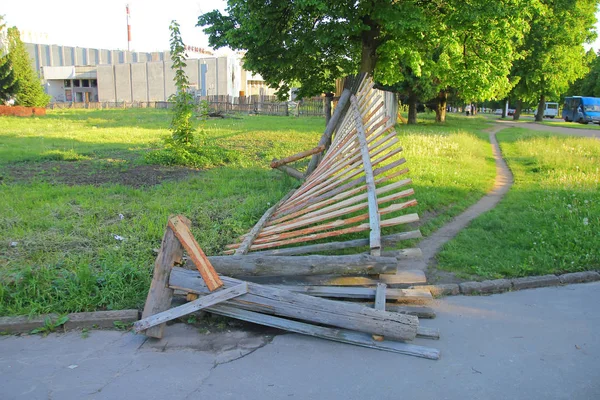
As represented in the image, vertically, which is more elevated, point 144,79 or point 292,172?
point 144,79

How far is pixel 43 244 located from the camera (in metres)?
5.62

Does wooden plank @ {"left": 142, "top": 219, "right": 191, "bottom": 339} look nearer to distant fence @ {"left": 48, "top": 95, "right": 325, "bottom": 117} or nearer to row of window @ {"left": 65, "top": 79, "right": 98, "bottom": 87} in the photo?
distant fence @ {"left": 48, "top": 95, "right": 325, "bottom": 117}

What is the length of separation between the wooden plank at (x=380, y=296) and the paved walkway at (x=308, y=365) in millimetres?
419

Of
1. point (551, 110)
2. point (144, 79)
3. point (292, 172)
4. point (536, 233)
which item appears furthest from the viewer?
point (144, 79)

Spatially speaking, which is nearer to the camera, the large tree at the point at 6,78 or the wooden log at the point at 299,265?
the wooden log at the point at 299,265

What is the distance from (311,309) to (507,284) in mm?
2518

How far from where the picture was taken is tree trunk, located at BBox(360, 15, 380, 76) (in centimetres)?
1069

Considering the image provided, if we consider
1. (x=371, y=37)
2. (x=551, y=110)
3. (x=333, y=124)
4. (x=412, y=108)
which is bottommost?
(x=333, y=124)

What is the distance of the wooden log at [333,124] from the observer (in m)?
9.09

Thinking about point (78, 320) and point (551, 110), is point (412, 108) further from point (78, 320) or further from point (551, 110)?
point (551, 110)

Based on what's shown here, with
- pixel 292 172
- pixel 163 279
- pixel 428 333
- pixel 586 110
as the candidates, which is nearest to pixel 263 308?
pixel 163 279

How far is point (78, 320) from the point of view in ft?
13.8

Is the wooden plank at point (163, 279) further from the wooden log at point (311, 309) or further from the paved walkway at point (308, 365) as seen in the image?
the paved walkway at point (308, 365)

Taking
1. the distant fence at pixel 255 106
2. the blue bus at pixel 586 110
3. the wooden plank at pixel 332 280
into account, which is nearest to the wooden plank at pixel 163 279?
the wooden plank at pixel 332 280
